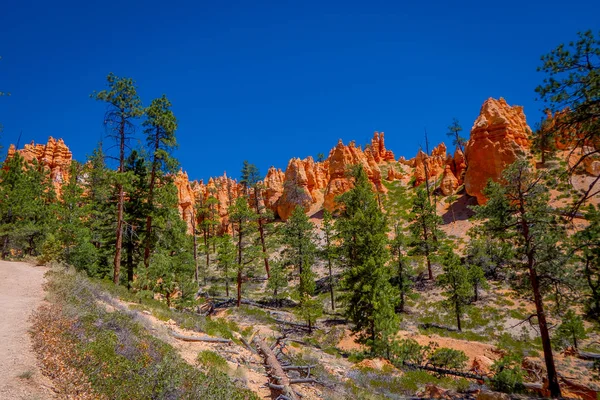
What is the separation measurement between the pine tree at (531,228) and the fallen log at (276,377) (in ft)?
34.5

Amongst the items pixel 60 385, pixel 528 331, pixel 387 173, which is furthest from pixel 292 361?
pixel 387 173

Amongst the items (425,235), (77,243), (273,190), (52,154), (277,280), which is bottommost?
(277,280)

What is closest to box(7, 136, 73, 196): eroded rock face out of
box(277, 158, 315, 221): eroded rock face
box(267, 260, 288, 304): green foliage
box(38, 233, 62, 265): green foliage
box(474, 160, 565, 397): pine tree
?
box(277, 158, 315, 221): eroded rock face

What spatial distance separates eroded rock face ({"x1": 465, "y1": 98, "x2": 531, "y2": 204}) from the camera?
4278 centimetres

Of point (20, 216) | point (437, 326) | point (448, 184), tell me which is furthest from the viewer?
point (448, 184)

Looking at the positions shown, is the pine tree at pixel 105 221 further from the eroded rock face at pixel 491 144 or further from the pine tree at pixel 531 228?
the eroded rock face at pixel 491 144

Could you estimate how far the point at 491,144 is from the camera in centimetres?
4350

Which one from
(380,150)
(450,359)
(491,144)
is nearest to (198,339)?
(450,359)

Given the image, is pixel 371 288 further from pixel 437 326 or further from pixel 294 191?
pixel 294 191

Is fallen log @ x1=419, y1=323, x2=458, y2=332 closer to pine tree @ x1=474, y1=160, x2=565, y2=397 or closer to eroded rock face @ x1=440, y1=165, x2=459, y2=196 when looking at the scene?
pine tree @ x1=474, y1=160, x2=565, y2=397

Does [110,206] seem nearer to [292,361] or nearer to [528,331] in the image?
[292,361]

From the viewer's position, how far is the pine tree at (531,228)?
1273 centimetres

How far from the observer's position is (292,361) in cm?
1162

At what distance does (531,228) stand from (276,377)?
12082 mm
